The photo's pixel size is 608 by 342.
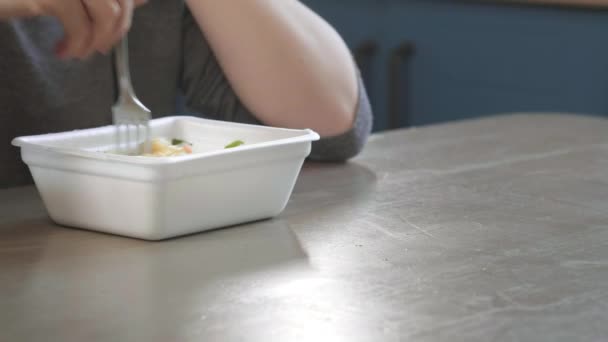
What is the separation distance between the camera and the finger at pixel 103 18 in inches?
32.6

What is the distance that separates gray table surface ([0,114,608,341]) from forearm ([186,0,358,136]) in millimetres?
145

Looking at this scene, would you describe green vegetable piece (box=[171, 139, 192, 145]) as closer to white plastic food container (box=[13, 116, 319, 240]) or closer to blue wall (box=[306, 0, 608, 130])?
white plastic food container (box=[13, 116, 319, 240])

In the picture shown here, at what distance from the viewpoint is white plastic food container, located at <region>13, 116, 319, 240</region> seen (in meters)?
0.77

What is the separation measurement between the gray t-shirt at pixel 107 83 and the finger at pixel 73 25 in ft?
1.04

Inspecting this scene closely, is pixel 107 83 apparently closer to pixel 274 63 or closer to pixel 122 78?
pixel 274 63

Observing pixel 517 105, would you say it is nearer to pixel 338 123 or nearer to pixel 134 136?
pixel 338 123

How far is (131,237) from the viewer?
2.60 feet

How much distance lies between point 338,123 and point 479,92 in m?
1.37

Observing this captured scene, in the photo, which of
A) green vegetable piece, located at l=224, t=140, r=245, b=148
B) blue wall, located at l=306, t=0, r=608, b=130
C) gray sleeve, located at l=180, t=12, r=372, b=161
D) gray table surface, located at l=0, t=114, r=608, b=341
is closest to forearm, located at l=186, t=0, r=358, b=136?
gray sleeve, located at l=180, t=12, r=372, b=161

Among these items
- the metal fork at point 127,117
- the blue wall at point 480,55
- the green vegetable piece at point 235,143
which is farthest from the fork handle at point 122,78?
the blue wall at point 480,55

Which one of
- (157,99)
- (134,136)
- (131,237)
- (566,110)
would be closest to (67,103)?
(157,99)

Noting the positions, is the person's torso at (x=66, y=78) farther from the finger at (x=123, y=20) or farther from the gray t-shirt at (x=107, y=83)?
the finger at (x=123, y=20)

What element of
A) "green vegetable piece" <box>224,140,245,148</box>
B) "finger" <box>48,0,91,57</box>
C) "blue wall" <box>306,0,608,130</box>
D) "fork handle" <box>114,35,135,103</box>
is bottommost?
"blue wall" <box>306,0,608,130</box>

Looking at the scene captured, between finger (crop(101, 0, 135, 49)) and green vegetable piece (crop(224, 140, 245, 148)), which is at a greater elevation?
finger (crop(101, 0, 135, 49))
